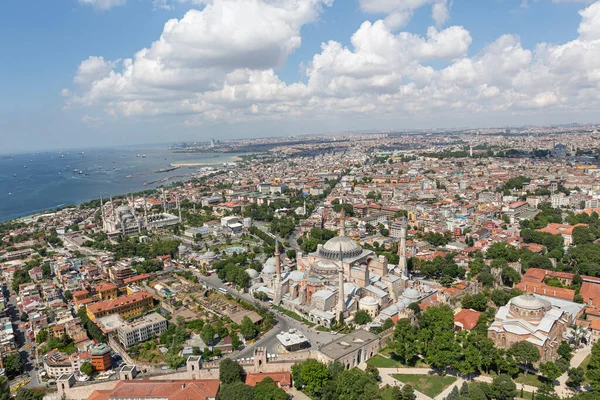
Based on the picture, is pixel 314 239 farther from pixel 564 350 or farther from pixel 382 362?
pixel 564 350

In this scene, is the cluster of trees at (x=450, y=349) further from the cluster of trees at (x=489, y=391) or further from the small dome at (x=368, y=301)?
the small dome at (x=368, y=301)

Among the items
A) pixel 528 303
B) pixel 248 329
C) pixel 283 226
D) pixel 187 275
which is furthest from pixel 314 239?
pixel 528 303

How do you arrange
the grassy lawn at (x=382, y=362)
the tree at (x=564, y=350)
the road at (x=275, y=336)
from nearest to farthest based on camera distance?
the tree at (x=564, y=350) < the grassy lawn at (x=382, y=362) < the road at (x=275, y=336)

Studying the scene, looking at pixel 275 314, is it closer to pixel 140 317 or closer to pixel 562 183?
pixel 140 317

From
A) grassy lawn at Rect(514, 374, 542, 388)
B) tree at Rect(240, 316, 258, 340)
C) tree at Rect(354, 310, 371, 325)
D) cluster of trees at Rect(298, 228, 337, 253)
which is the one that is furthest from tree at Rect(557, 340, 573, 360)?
cluster of trees at Rect(298, 228, 337, 253)

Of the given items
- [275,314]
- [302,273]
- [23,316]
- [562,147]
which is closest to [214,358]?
[275,314]

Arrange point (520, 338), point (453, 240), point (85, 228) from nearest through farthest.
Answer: point (520, 338), point (453, 240), point (85, 228)

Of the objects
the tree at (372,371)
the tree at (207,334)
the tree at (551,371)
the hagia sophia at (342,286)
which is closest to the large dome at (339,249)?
the hagia sophia at (342,286)
